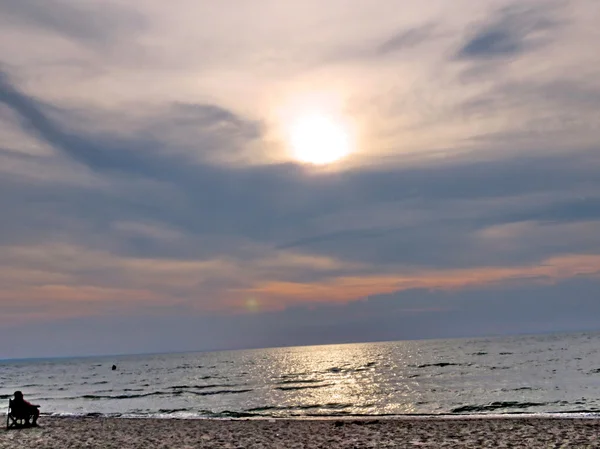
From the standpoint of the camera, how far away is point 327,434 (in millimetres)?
24469

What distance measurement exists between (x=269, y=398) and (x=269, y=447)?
34161mm

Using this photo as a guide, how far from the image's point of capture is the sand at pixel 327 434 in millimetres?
20734

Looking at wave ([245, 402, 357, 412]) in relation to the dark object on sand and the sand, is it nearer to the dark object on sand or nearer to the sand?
the sand

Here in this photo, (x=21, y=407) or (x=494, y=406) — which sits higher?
(x=21, y=407)

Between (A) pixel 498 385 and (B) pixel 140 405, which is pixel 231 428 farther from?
(A) pixel 498 385

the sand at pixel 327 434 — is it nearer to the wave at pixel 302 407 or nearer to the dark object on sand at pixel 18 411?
the dark object on sand at pixel 18 411

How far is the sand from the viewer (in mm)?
20734

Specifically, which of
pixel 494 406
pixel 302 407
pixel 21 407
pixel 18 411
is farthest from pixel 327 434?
pixel 494 406

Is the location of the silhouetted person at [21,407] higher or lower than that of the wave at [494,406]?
higher

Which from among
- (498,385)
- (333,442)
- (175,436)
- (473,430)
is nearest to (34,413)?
(175,436)

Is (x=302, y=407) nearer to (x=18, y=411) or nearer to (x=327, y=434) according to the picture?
(x=327, y=434)

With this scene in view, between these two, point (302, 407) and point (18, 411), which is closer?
point (18, 411)

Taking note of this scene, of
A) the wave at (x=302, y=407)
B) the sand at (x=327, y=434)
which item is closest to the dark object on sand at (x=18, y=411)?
the sand at (x=327, y=434)

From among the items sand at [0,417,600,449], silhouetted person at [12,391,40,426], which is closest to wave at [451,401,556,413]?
sand at [0,417,600,449]
